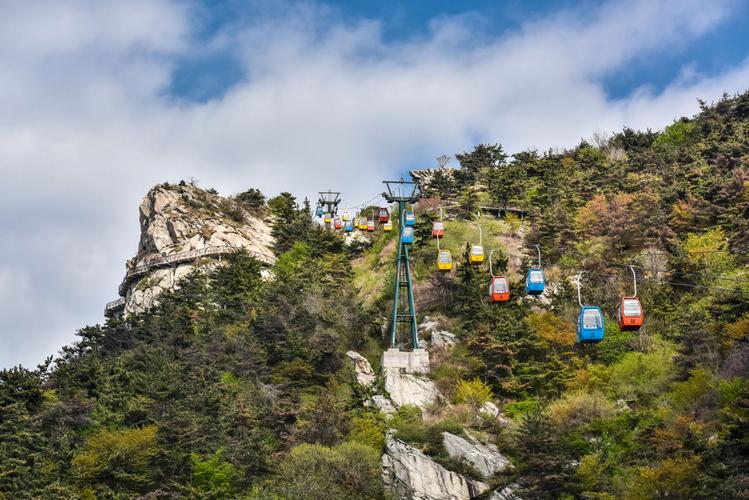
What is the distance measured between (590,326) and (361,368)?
2119cm

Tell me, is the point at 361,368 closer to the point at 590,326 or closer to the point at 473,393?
the point at 473,393

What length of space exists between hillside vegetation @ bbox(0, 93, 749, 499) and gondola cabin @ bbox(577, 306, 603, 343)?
225 inches

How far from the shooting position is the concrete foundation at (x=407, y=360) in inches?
1906

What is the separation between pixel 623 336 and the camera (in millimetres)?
47531

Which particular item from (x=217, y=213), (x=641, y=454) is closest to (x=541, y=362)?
(x=641, y=454)

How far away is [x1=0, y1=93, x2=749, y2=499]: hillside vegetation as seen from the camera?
121ft

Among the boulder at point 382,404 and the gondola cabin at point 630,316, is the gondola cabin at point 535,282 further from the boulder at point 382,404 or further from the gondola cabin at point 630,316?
the boulder at point 382,404

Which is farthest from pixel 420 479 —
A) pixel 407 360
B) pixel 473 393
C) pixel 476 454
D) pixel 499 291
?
pixel 407 360

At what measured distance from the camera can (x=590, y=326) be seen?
32.2m

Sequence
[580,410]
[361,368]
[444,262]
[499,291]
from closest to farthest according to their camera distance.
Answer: [580,410] → [499,291] → [444,262] → [361,368]

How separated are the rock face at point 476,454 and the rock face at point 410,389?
555cm

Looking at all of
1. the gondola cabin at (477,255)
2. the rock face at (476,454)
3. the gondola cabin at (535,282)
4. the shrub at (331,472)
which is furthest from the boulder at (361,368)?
the gondola cabin at (535,282)

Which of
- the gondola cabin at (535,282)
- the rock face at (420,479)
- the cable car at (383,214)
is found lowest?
the rock face at (420,479)

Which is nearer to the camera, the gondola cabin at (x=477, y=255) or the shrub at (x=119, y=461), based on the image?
the shrub at (x=119, y=461)
